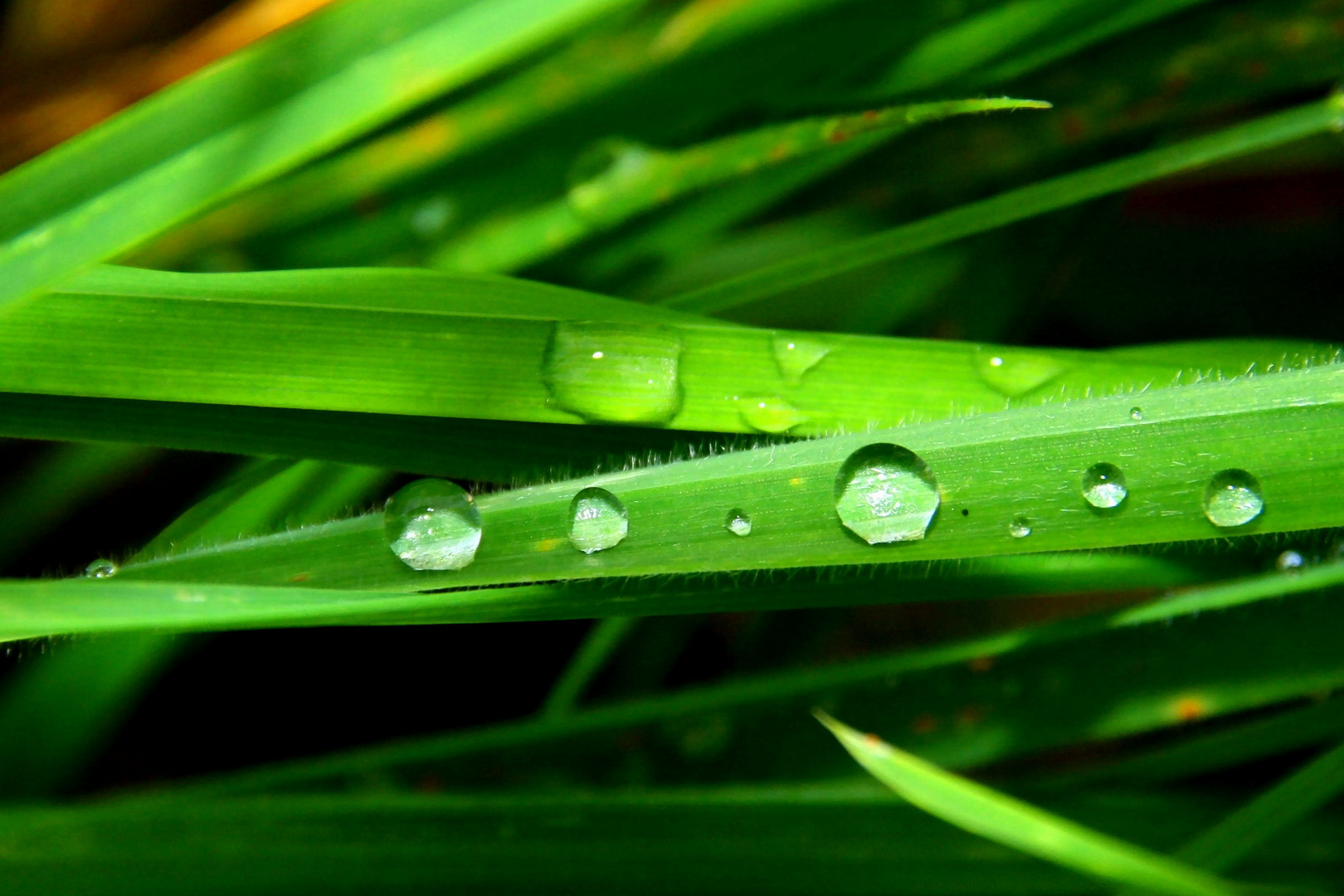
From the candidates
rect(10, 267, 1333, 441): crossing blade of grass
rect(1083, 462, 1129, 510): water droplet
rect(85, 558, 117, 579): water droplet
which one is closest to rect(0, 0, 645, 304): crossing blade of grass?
rect(10, 267, 1333, 441): crossing blade of grass

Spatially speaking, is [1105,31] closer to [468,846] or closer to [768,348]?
[768,348]

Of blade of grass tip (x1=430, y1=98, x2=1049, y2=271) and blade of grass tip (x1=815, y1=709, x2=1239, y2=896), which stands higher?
blade of grass tip (x1=430, y1=98, x2=1049, y2=271)

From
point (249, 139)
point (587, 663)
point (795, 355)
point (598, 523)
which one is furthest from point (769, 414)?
point (587, 663)

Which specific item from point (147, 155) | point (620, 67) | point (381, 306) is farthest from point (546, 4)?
point (620, 67)

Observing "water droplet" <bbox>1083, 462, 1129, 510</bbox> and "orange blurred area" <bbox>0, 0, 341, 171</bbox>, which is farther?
"orange blurred area" <bbox>0, 0, 341, 171</bbox>

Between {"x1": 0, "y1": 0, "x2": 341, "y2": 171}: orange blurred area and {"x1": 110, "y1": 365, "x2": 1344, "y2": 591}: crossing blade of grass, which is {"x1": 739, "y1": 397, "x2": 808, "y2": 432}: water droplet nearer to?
{"x1": 110, "y1": 365, "x2": 1344, "y2": 591}: crossing blade of grass

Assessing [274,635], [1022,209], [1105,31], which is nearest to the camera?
[1022,209]

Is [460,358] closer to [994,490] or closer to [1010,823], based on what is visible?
[994,490]
